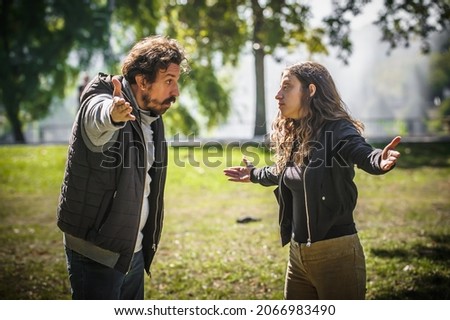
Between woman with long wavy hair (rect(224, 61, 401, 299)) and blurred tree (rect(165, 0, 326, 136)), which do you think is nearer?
woman with long wavy hair (rect(224, 61, 401, 299))

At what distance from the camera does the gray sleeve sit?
9.45 feet

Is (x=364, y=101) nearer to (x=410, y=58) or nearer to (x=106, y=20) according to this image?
(x=410, y=58)

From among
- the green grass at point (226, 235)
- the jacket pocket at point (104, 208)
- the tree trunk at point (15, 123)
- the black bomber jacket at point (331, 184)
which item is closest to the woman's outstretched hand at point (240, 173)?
the black bomber jacket at point (331, 184)

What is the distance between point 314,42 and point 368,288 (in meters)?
15.2

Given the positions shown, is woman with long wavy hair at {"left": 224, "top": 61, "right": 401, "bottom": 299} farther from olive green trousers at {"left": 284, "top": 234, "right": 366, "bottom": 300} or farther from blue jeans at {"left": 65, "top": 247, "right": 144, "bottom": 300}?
blue jeans at {"left": 65, "top": 247, "right": 144, "bottom": 300}

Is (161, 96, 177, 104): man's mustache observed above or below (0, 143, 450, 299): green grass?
above

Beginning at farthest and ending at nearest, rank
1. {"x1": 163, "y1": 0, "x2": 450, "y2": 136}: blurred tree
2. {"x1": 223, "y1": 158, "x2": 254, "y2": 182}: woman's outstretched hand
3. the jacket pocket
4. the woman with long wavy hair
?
{"x1": 163, "y1": 0, "x2": 450, "y2": 136}: blurred tree < {"x1": 223, "y1": 158, "x2": 254, "y2": 182}: woman's outstretched hand < the woman with long wavy hair < the jacket pocket

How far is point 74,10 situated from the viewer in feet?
82.9

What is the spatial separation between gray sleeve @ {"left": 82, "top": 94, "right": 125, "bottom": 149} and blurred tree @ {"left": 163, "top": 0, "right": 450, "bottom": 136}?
39.1 ft

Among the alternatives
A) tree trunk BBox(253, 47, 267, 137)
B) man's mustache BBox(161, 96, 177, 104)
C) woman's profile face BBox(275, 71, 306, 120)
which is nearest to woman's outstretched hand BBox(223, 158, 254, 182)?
woman's profile face BBox(275, 71, 306, 120)

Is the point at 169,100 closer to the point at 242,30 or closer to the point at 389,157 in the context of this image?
A: the point at 389,157

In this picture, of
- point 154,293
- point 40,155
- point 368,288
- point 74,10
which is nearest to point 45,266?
point 154,293

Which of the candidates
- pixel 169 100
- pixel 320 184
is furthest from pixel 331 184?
pixel 169 100
